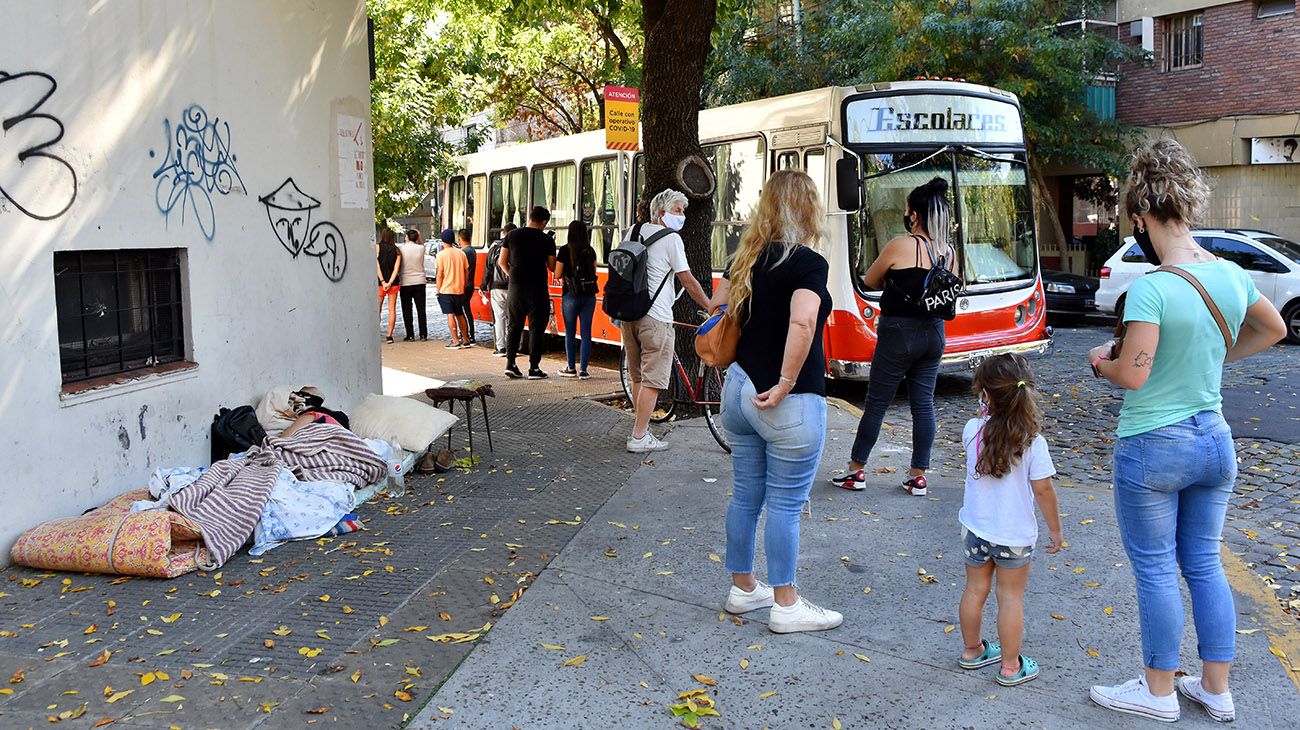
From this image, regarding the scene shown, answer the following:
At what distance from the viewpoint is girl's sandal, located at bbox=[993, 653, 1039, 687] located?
4199 mm

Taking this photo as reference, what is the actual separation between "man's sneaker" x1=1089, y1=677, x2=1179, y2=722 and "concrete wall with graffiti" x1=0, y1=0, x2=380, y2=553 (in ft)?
16.1

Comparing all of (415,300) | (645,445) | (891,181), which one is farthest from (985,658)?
(415,300)

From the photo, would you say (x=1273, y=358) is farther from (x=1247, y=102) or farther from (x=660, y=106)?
(x=1247, y=102)

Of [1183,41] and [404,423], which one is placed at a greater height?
[1183,41]

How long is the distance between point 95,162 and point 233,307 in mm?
1479

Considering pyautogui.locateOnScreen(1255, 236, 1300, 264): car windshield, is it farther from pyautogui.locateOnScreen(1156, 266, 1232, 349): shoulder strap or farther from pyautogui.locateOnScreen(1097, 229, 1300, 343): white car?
pyautogui.locateOnScreen(1156, 266, 1232, 349): shoulder strap

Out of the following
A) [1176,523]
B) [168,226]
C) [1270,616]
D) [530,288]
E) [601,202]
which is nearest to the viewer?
[1176,523]

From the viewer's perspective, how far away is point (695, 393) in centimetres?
934

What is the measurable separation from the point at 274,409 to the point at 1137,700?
5.46 meters

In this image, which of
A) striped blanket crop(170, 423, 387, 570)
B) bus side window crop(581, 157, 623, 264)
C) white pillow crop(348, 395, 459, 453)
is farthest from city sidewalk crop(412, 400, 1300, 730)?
bus side window crop(581, 157, 623, 264)

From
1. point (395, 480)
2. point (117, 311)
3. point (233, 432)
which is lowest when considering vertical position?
point (395, 480)

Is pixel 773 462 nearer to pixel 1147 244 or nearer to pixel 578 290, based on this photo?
pixel 1147 244

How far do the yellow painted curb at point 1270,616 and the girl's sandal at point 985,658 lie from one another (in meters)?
1.04

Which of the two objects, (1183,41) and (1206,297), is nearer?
(1206,297)
